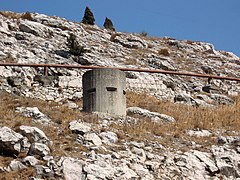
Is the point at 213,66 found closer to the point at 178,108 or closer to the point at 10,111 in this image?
the point at 178,108

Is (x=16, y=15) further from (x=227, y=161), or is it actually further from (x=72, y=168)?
(x=72, y=168)

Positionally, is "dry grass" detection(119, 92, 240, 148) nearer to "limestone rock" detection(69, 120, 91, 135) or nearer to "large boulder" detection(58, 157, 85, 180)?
"limestone rock" detection(69, 120, 91, 135)

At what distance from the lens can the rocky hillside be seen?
8.60 meters

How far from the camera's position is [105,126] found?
11.0 metres

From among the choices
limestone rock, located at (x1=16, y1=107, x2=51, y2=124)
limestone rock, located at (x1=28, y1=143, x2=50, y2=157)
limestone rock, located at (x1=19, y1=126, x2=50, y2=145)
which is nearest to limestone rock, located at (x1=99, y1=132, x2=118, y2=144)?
limestone rock, located at (x1=19, y1=126, x2=50, y2=145)

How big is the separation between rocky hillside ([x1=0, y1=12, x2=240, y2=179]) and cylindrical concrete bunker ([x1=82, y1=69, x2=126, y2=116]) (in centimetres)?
33

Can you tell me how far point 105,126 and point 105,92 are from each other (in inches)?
59.2

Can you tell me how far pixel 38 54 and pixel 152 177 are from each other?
44.7ft

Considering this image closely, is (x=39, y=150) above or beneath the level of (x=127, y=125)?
beneath

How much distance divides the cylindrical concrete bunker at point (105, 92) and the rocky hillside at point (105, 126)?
1.09ft

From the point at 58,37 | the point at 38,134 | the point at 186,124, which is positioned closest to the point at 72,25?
the point at 58,37

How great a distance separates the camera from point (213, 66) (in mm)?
27781

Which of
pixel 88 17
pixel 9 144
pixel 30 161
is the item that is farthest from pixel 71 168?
pixel 88 17

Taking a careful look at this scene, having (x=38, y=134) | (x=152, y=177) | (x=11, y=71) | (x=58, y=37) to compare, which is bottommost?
(x=152, y=177)
